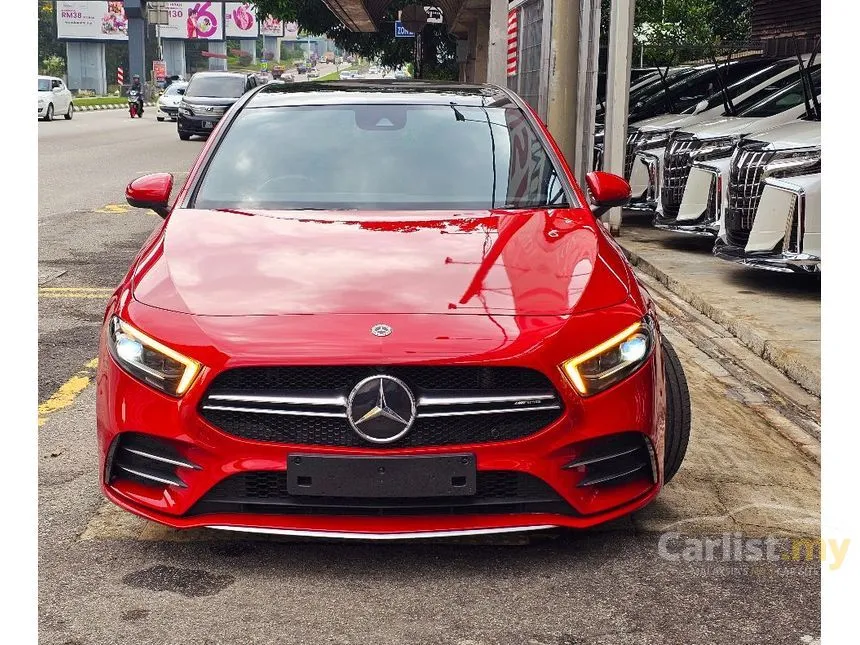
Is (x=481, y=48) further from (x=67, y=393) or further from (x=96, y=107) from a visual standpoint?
(x=96, y=107)

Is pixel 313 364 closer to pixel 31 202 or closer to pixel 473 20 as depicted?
pixel 31 202

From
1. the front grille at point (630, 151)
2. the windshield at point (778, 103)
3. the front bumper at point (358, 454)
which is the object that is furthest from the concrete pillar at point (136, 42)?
the front bumper at point (358, 454)

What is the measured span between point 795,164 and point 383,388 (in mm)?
5562

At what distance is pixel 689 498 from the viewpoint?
14.4 ft

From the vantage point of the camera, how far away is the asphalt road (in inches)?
130

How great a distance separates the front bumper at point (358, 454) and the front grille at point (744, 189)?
522 cm

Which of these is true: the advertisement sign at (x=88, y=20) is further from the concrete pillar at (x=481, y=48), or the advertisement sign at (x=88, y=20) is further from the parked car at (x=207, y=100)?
the concrete pillar at (x=481, y=48)

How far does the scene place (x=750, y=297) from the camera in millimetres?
8445

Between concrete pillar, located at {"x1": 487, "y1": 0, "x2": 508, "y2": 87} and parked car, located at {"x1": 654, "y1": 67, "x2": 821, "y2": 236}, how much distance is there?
9.26 m

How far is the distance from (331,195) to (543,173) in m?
0.84

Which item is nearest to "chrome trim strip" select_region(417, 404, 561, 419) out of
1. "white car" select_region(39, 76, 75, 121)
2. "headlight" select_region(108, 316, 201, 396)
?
"headlight" select_region(108, 316, 201, 396)

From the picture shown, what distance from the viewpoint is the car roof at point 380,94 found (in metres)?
5.36

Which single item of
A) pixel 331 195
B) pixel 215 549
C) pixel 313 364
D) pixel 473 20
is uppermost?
pixel 473 20

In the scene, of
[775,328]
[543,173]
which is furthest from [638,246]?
[543,173]
